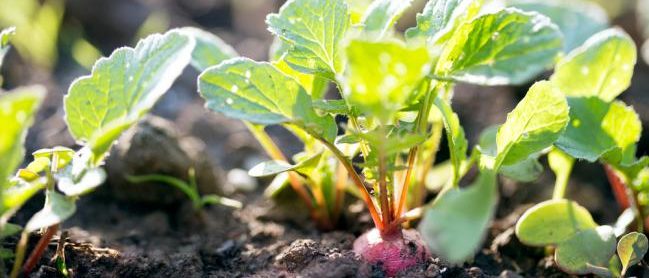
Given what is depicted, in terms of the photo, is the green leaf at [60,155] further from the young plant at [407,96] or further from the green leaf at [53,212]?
the young plant at [407,96]

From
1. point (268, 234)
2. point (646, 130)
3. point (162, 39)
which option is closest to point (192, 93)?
point (268, 234)

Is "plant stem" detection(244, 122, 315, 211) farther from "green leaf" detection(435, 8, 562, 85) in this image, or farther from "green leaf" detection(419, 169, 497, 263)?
"green leaf" detection(419, 169, 497, 263)

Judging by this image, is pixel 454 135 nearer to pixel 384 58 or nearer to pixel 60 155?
pixel 384 58

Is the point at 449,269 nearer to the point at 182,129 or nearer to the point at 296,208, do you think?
the point at 296,208

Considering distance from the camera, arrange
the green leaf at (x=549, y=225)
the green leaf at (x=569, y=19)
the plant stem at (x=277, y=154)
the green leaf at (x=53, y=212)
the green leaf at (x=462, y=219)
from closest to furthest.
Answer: the green leaf at (x=462, y=219)
the green leaf at (x=53, y=212)
the green leaf at (x=549, y=225)
the plant stem at (x=277, y=154)
the green leaf at (x=569, y=19)

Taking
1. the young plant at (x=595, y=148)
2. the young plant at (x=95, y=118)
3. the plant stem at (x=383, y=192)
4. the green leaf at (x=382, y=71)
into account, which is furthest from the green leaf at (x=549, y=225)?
the young plant at (x=95, y=118)

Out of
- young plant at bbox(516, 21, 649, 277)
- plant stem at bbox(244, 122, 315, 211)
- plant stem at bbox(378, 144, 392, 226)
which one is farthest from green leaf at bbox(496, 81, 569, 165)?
plant stem at bbox(244, 122, 315, 211)
